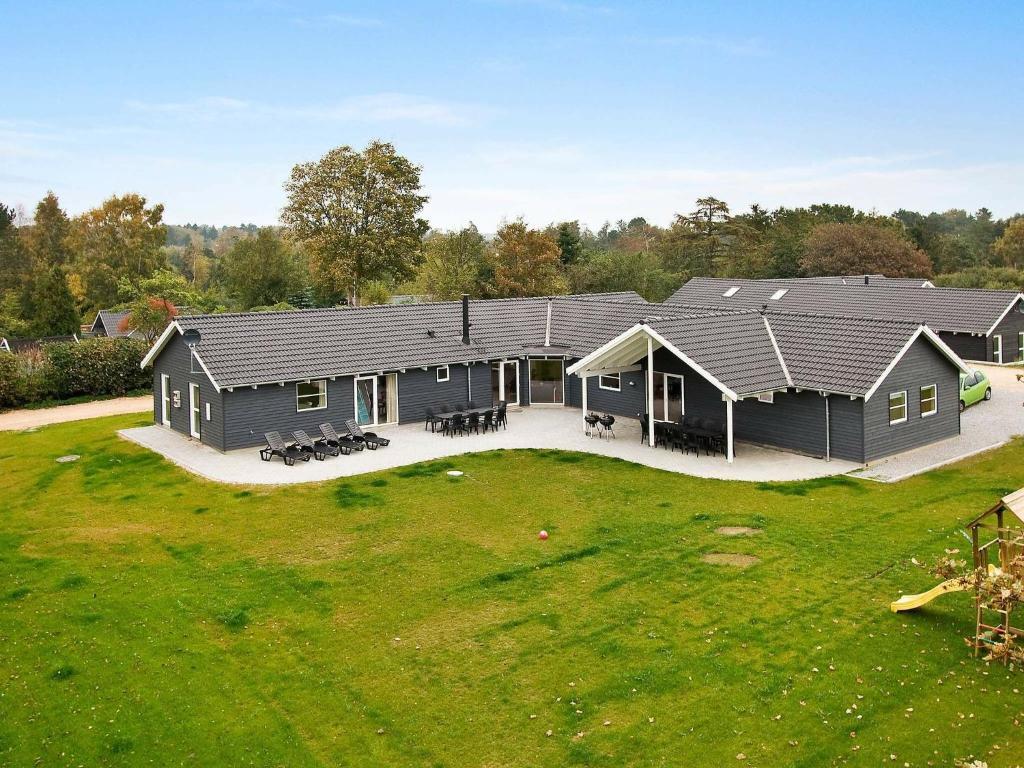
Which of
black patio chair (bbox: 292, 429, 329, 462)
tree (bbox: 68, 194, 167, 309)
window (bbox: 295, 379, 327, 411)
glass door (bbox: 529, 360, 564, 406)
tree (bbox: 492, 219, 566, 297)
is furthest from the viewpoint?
tree (bbox: 68, 194, 167, 309)

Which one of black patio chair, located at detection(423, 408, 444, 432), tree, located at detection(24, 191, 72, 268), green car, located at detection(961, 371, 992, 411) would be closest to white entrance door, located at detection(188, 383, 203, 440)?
black patio chair, located at detection(423, 408, 444, 432)

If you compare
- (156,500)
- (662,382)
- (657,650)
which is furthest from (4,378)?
(657,650)

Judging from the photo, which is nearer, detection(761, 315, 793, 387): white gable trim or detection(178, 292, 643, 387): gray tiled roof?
detection(761, 315, 793, 387): white gable trim

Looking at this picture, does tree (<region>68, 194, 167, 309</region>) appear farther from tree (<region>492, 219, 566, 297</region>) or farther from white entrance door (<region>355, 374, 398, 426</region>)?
white entrance door (<region>355, 374, 398, 426</region>)

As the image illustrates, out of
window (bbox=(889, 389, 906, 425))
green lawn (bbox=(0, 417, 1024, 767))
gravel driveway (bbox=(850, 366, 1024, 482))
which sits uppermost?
window (bbox=(889, 389, 906, 425))

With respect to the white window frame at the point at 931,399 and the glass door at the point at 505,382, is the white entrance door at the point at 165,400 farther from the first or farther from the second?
the white window frame at the point at 931,399

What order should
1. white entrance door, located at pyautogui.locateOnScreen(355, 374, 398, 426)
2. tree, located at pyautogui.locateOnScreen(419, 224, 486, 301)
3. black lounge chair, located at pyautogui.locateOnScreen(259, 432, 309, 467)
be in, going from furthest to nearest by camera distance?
tree, located at pyautogui.locateOnScreen(419, 224, 486, 301)
white entrance door, located at pyautogui.locateOnScreen(355, 374, 398, 426)
black lounge chair, located at pyautogui.locateOnScreen(259, 432, 309, 467)

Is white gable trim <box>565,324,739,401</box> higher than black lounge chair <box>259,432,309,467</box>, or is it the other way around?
white gable trim <box>565,324,739,401</box>
